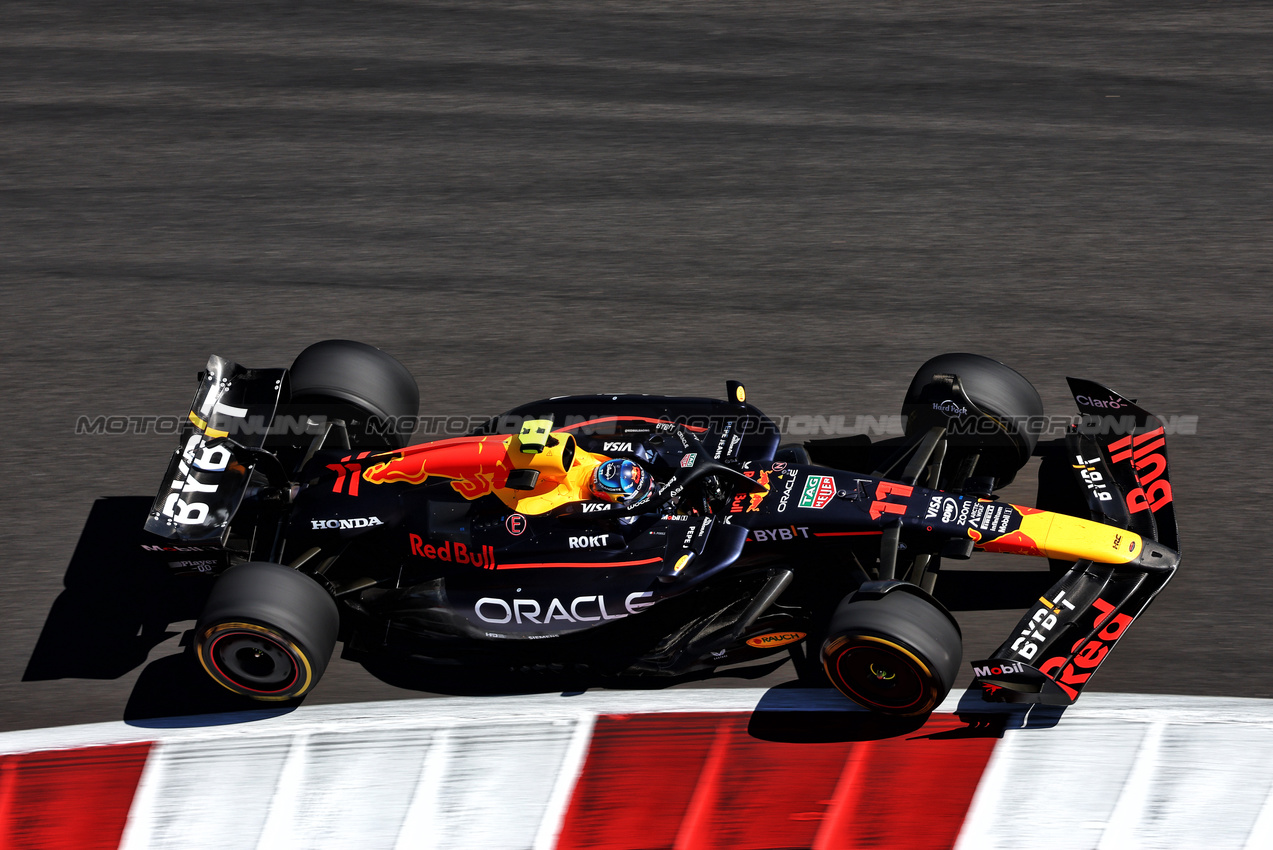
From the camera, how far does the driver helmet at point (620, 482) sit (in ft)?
19.6

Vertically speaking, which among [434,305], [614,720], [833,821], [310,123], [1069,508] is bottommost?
[833,821]

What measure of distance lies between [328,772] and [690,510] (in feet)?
7.01

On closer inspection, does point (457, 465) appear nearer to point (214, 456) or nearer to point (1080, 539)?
point (214, 456)

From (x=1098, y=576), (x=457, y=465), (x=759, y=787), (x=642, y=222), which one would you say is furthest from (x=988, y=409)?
Result: (x=642, y=222)

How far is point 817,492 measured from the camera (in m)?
6.04

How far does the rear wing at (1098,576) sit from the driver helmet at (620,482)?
175 centimetres

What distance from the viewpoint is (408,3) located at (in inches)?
472

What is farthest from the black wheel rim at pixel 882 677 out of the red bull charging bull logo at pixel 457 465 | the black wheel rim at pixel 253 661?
the black wheel rim at pixel 253 661

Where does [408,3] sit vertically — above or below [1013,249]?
above

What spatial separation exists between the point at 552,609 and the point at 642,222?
14.4 ft


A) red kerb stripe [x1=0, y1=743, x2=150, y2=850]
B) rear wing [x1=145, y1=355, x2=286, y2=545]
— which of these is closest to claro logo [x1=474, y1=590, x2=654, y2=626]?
rear wing [x1=145, y1=355, x2=286, y2=545]

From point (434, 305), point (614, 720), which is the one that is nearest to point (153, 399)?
point (434, 305)

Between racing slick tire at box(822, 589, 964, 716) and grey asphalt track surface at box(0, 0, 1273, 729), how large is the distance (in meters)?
0.70

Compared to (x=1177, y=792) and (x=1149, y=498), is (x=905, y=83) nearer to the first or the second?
(x=1149, y=498)
